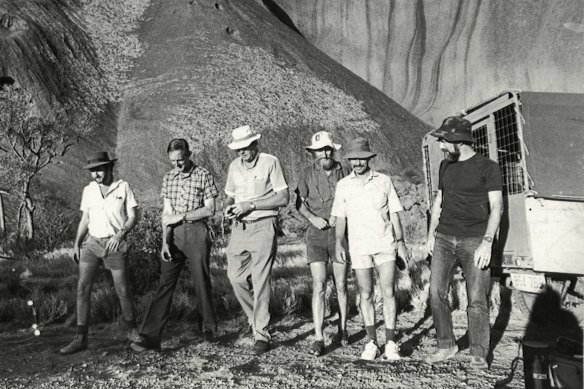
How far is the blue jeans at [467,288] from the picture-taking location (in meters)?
4.87

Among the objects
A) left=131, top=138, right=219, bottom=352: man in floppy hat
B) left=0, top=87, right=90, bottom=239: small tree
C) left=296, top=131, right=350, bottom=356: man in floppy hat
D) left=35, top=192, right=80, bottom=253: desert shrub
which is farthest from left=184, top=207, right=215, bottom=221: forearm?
left=0, top=87, right=90, bottom=239: small tree

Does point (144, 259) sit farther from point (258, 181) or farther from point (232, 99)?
point (232, 99)

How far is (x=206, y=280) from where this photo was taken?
5828 mm

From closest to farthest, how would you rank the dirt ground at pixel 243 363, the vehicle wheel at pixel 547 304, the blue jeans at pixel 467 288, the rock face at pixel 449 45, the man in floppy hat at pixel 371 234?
the dirt ground at pixel 243 363
the blue jeans at pixel 467 288
the man in floppy hat at pixel 371 234
the vehicle wheel at pixel 547 304
the rock face at pixel 449 45

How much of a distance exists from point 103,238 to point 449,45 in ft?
163

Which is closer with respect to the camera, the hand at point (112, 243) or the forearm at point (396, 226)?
the forearm at point (396, 226)

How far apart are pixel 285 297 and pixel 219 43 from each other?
116 ft

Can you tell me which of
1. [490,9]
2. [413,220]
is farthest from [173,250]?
[490,9]

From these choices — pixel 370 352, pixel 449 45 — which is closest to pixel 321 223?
pixel 370 352

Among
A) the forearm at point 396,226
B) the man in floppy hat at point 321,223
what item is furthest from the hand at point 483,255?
the man in floppy hat at point 321,223

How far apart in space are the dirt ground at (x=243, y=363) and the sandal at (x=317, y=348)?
6cm

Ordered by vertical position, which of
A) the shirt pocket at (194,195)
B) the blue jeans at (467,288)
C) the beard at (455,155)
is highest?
the beard at (455,155)

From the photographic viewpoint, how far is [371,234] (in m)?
5.16

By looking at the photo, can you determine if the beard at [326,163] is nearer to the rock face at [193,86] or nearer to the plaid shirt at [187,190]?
the plaid shirt at [187,190]
